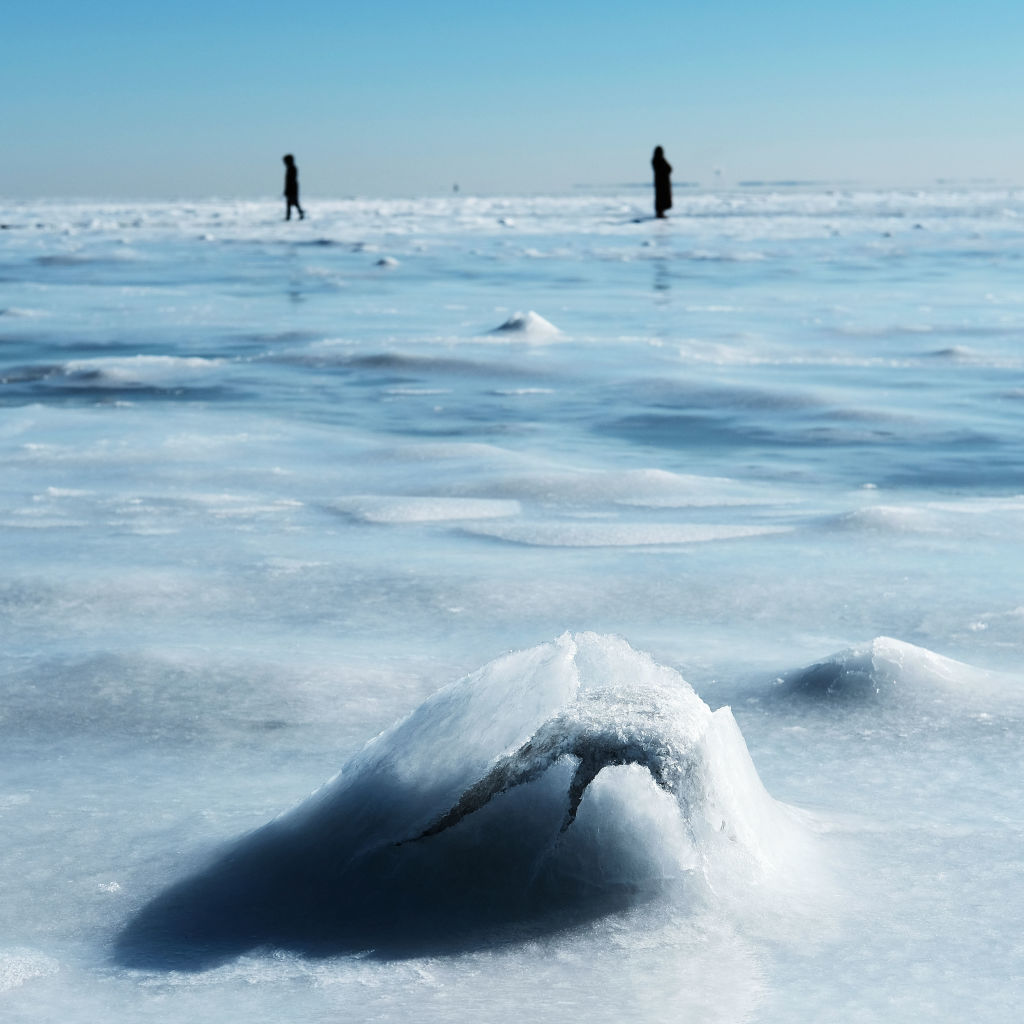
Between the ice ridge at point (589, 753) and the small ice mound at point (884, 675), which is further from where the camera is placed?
the small ice mound at point (884, 675)

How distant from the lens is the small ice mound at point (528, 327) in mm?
8648

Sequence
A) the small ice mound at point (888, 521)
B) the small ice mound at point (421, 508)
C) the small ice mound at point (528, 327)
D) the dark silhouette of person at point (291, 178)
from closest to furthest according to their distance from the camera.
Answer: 1. the small ice mound at point (888, 521)
2. the small ice mound at point (421, 508)
3. the small ice mound at point (528, 327)
4. the dark silhouette of person at point (291, 178)

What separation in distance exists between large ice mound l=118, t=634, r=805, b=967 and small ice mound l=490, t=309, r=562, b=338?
23.1 ft

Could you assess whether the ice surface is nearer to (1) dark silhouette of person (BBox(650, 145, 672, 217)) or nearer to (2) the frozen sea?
(2) the frozen sea

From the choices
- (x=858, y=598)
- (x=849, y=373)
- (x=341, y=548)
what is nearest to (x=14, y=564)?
(x=341, y=548)

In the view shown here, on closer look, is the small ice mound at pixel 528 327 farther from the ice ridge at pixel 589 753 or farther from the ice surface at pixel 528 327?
the ice ridge at pixel 589 753

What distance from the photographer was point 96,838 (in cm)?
185

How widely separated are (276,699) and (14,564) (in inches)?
47.8

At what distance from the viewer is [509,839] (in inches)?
62.7

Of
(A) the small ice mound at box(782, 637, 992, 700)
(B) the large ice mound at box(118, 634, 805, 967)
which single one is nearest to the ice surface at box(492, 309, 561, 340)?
(A) the small ice mound at box(782, 637, 992, 700)

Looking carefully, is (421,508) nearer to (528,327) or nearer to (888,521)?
(888,521)

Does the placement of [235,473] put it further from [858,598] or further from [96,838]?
[96,838]

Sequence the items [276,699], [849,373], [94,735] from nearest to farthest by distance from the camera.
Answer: [94,735] < [276,699] < [849,373]

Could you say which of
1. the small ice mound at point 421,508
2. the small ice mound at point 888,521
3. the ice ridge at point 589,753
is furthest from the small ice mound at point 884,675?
the small ice mound at point 421,508
